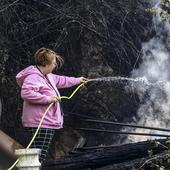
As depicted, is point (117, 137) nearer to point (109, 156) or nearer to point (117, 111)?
point (117, 111)

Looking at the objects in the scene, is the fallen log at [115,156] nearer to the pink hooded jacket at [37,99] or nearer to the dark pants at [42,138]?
the dark pants at [42,138]

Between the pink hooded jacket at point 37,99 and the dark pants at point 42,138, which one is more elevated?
the pink hooded jacket at point 37,99

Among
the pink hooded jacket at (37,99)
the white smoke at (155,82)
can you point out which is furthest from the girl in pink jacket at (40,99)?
the white smoke at (155,82)

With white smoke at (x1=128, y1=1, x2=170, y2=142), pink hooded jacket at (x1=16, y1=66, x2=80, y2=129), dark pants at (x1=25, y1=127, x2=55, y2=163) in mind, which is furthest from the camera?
white smoke at (x1=128, y1=1, x2=170, y2=142)

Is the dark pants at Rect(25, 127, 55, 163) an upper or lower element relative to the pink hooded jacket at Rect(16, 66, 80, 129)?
lower

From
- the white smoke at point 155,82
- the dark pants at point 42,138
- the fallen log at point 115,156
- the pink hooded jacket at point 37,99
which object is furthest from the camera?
the white smoke at point 155,82

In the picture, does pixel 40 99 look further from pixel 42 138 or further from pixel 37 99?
pixel 42 138

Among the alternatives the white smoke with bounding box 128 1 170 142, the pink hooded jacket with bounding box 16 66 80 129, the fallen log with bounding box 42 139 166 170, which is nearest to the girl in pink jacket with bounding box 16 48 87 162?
the pink hooded jacket with bounding box 16 66 80 129

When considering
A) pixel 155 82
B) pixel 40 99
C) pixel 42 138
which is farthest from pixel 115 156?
pixel 155 82

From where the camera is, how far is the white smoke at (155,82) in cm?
793

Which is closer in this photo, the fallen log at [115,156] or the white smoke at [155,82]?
the fallen log at [115,156]

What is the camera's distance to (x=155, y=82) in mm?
8062

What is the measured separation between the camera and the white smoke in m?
7.93

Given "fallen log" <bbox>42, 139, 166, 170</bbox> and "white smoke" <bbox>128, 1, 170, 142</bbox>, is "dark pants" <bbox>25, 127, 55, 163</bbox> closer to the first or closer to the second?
"fallen log" <bbox>42, 139, 166, 170</bbox>
